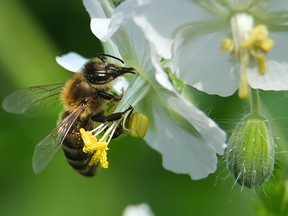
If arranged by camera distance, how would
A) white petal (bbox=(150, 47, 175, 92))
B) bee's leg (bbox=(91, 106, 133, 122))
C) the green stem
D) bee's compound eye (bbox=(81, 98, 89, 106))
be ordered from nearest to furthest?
white petal (bbox=(150, 47, 175, 92))
the green stem
bee's leg (bbox=(91, 106, 133, 122))
bee's compound eye (bbox=(81, 98, 89, 106))

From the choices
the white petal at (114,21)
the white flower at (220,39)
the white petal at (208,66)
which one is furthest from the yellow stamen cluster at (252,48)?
the white petal at (114,21)

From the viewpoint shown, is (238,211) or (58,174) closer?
(238,211)

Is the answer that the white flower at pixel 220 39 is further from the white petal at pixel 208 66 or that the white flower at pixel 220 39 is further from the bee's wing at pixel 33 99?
the bee's wing at pixel 33 99

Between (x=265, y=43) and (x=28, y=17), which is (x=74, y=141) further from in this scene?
(x=28, y=17)

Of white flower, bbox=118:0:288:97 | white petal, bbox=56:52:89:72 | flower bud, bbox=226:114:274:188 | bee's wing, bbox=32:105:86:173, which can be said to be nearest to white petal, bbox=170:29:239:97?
white flower, bbox=118:0:288:97

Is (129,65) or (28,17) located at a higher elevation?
(129,65)

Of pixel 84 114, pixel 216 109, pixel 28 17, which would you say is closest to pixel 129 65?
A: pixel 84 114

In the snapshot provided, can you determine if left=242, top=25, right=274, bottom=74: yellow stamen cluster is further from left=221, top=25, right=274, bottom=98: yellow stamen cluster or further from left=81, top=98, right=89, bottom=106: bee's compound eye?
left=81, top=98, right=89, bottom=106: bee's compound eye
